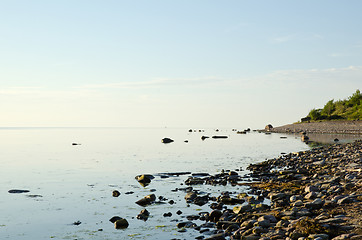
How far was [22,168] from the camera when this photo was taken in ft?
141

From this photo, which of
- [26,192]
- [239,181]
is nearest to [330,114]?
[239,181]

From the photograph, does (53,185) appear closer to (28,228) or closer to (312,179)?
(28,228)

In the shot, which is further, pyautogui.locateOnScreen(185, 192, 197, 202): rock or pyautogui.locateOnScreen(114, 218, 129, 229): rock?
pyautogui.locateOnScreen(185, 192, 197, 202): rock

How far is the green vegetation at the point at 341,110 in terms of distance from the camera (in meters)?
122

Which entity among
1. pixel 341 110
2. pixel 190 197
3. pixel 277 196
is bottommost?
pixel 190 197

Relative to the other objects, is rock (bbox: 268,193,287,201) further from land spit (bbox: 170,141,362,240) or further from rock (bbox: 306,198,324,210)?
rock (bbox: 306,198,324,210)

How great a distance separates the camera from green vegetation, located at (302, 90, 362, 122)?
122188mm

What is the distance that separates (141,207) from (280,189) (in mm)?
8844

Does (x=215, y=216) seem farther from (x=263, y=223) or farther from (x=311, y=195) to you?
(x=311, y=195)

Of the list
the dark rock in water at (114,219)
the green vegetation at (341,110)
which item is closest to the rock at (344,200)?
the dark rock in water at (114,219)

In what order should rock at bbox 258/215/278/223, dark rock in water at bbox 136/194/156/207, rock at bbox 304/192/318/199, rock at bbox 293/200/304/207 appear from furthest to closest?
dark rock in water at bbox 136/194/156/207
rock at bbox 304/192/318/199
rock at bbox 293/200/304/207
rock at bbox 258/215/278/223

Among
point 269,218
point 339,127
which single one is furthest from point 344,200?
point 339,127

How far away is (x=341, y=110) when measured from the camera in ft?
437

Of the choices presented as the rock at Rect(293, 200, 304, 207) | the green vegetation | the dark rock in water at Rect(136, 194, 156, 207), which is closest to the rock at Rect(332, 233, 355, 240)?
the rock at Rect(293, 200, 304, 207)
